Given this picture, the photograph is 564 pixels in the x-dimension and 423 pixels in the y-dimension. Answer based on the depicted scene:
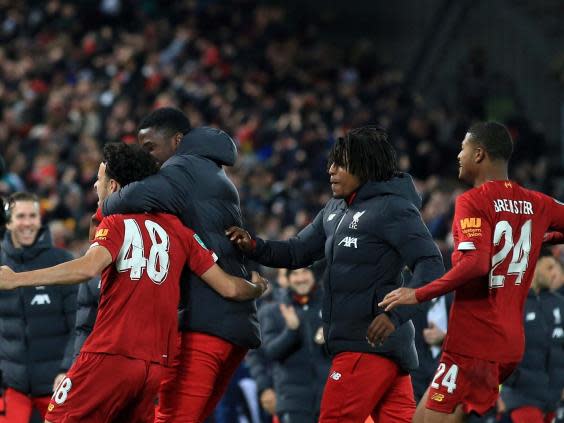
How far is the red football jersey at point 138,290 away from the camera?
20.7ft

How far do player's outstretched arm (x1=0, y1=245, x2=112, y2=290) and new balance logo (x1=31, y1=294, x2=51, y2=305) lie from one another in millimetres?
2480

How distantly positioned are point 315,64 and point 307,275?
528 inches

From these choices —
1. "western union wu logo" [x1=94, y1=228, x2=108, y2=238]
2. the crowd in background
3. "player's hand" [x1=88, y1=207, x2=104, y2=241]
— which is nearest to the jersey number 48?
"western union wu logo" [x1=94, y1=228, x2=108, y2=238]

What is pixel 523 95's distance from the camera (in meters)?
22.6

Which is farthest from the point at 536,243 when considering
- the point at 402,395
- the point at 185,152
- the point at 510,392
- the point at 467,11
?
the point at 467,11

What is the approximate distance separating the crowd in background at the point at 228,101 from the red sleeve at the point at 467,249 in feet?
25.2

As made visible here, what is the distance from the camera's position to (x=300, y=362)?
391 inches

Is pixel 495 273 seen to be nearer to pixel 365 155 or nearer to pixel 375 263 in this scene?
pixel 375 263

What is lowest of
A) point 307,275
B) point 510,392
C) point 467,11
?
point 510,392

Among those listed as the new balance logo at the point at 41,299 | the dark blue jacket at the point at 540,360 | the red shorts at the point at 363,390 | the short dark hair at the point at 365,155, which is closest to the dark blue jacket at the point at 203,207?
the red shorts at the point at 363,390

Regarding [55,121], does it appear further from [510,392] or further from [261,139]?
[510,392]

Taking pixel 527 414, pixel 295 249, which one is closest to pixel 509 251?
pixel 295 249

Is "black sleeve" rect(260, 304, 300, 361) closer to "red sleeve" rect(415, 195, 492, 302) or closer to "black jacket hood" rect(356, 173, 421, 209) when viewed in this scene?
"black jacket hood" rect(356, 173, 421, 209)

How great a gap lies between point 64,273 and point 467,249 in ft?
6.96
